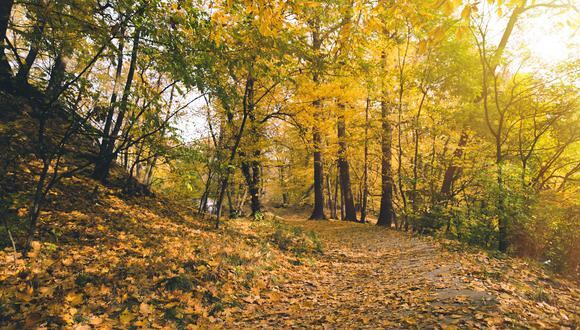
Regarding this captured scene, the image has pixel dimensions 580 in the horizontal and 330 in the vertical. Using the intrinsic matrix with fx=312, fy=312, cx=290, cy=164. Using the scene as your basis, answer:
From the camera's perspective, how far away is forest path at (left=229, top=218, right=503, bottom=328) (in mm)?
3561

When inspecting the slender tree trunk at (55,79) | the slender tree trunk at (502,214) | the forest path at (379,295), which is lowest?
the forest path at (379,295)

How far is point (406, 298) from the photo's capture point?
173 inches

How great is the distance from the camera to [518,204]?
7789mm

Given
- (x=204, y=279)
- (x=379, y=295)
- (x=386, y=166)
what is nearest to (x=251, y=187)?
(x=386, y=166)

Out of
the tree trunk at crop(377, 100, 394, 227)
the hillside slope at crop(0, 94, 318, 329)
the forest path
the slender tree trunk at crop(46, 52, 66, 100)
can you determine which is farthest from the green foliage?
the tree trunk at crop(377, 100, 394, 227)

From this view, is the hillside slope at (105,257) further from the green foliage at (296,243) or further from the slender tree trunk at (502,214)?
the slender tree trunk at (502,214)

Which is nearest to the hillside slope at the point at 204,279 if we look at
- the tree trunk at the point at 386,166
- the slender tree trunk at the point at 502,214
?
the slender tree trunk at the point at 502,214

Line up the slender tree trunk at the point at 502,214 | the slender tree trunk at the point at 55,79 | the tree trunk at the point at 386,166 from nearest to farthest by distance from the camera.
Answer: the slender tree trunk at the point at 55,79
the slender tree trunk at the point at 502,214
the tree trunk at the point at 386,166

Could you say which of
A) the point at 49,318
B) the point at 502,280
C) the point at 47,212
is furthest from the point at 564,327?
the point at 47,212

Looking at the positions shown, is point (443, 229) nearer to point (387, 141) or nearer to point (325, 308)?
point (387, 141)

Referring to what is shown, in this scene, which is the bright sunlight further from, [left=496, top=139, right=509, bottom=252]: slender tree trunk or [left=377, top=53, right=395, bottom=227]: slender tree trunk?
[left=377, top=53, right=395, bottom=227]: slender tree trunk

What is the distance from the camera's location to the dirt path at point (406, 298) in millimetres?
3387

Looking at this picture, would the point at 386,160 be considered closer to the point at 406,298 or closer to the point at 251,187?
the point at 251,187

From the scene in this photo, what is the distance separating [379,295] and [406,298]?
55 centimetres
